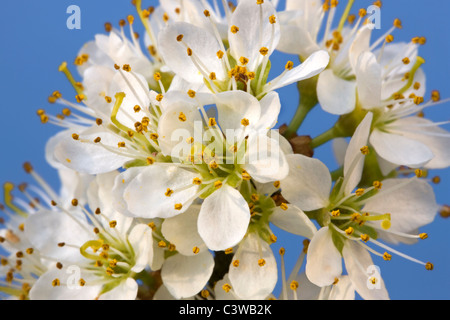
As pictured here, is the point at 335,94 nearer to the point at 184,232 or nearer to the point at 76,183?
the point at 184,232

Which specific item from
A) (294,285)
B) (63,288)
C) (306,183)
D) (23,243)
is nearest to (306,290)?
(294,285)

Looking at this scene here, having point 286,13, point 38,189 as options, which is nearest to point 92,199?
point 38,189

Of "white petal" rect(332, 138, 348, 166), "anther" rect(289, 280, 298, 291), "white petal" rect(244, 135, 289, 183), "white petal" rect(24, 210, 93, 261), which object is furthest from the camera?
"white petal" rect(332, 138, 348, 166)

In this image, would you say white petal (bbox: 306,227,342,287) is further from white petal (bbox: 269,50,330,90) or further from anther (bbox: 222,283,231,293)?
white petal (bbox: 269,50,330,90)

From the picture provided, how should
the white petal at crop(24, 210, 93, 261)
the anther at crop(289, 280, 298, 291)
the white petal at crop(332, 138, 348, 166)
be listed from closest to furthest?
the anther at crop(289, 280, 298, 291)
the white petal at crop(24, 210, 93, 261)
the white petal at crop(332, 138, 348, 166)

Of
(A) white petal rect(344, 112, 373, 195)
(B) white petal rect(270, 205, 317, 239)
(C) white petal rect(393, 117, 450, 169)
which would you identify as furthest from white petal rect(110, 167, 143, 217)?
(C) white petal rect(393, 117, 450, 169)

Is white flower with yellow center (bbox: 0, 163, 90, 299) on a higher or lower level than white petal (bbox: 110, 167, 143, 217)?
lower
